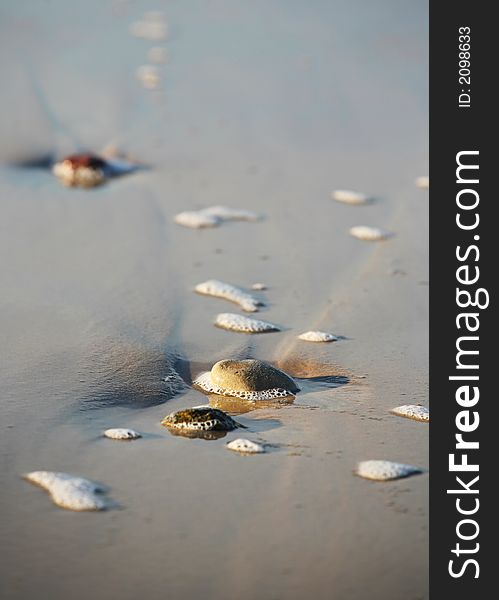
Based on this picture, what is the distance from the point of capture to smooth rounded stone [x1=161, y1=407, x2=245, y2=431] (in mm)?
3238

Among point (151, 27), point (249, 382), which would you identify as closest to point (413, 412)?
point (249, 382)

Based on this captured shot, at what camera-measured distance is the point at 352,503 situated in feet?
9.33

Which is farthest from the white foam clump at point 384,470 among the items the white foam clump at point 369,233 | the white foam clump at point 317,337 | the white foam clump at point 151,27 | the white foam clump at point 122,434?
the white foam clump at point 151,27

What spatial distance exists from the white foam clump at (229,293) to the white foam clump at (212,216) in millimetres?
740

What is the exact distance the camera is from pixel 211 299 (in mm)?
4418

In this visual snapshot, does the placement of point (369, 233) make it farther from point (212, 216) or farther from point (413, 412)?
point (413, 412)

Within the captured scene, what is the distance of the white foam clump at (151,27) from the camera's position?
26.9 ft

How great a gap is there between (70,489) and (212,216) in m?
2.66

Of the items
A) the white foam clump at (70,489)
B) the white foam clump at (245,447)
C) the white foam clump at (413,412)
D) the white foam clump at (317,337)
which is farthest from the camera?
the white foam clump at (317,337)

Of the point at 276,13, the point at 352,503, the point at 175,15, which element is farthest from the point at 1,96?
the point at 352,503

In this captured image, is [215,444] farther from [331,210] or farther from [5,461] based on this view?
[331,210]

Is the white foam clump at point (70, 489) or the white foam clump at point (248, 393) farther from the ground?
the white foam clump at point (248, 393)

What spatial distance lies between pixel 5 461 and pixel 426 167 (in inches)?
148

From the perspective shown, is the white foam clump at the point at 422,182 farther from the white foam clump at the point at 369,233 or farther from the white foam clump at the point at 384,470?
the white foam clump at the point at 384,470
